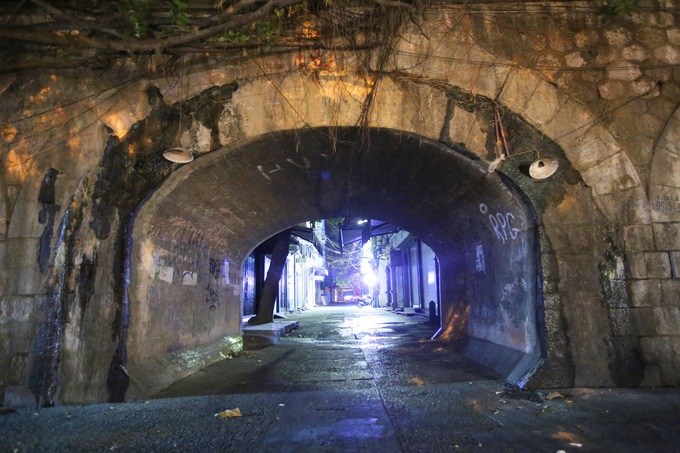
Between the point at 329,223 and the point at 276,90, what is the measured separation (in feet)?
106

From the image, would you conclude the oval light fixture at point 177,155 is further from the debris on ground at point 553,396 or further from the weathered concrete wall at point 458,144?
the debris on ground at point 553,396

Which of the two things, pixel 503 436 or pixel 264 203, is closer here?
pixel 503 436

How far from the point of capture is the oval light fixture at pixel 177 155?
478 cm

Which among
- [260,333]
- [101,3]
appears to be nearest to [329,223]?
[260,333]

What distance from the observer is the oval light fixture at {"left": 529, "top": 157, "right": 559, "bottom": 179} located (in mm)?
4879

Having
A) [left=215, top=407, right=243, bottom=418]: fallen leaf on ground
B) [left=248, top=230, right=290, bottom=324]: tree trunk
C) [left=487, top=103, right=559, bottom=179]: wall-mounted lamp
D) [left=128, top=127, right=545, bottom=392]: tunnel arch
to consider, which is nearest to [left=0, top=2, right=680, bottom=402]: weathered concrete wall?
[left=487, top=103, right=559, bottom=179]: wall-mounted lamp

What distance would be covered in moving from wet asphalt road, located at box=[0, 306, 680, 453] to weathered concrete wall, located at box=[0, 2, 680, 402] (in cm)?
62

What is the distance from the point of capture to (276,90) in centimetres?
514

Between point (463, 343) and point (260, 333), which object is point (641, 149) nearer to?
point (463, 343)

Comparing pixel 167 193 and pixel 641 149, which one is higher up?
pixel 641 149

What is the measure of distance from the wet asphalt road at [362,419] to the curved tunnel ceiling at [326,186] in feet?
6.96

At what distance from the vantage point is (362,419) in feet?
12.8

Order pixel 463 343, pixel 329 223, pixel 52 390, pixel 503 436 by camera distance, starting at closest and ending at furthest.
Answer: pixel 503 436
pixel 52 390
pixel 463 343
pixel 329 223

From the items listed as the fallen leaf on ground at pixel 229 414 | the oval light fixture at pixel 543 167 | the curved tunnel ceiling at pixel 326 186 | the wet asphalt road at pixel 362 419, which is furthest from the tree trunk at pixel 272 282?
the oval light fixture at pixel 543 167
